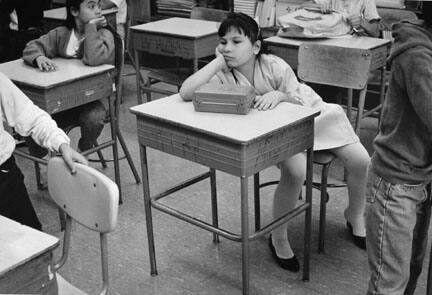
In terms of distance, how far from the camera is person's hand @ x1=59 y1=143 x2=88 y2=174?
174cm

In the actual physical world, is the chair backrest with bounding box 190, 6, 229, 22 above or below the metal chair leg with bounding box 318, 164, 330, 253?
above

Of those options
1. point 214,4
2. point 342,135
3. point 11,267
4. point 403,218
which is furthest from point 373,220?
point 214,4

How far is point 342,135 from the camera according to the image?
2580 millimetres

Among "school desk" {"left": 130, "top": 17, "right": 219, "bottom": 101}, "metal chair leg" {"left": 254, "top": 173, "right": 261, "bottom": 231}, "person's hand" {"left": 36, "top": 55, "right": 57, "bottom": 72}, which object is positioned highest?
"person's hand" {"left": 36, "top": 55, "right": 57, "bottom": 72}

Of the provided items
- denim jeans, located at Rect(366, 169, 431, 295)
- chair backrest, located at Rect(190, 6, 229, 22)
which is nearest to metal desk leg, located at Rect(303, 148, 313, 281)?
denim jeans, located at Rect(366, 169, 431, 295)

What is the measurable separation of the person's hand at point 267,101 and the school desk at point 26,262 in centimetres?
110

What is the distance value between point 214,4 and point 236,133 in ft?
12.2

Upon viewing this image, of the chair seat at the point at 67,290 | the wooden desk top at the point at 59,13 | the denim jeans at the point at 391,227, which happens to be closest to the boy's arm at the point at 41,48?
the wooden desk top at the point at 59,13

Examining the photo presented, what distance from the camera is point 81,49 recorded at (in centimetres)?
330

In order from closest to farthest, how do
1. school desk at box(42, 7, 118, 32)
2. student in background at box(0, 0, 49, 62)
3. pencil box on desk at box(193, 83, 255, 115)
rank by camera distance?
pencil box on desk at box(193, 83, 255, 115) < student in background at box(0, 0, 49, 62) < school desk at box(42, 7, 118, 32)

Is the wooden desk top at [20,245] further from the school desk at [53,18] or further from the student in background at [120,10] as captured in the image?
the student in background at [120,10]

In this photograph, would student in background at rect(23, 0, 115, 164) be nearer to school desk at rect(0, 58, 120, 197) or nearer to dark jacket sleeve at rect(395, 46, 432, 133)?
school desk at rect(0, 58, 120, 197)

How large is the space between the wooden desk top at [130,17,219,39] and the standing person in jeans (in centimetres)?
237

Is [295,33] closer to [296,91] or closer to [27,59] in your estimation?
[296,91]
